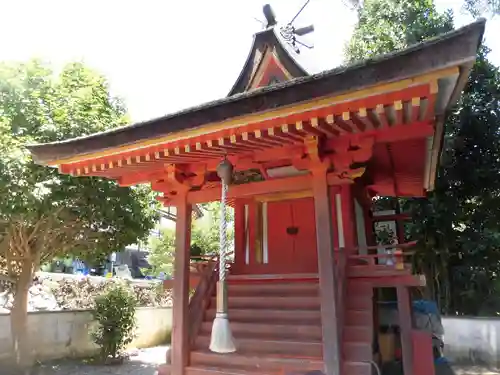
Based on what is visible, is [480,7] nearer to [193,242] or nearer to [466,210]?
[466,210]

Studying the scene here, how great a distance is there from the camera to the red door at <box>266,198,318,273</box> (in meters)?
7.28

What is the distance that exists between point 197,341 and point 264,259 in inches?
87.3

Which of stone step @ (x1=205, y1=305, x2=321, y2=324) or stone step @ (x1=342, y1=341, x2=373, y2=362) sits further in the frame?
stone step @ (x1=205, y1=305, x2=321, y2=324)

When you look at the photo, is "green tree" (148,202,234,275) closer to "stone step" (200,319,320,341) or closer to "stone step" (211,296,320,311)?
"stone step" (211,296,320,311)

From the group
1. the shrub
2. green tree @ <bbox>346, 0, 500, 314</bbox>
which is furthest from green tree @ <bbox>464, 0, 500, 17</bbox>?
the shrub

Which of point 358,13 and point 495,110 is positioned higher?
point 358,13

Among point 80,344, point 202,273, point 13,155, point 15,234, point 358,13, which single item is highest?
point 358,13

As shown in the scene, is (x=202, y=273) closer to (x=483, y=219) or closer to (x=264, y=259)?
(x=264, y=259)

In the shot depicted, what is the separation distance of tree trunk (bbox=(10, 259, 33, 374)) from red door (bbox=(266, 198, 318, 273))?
5685mm

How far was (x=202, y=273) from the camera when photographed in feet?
22.5

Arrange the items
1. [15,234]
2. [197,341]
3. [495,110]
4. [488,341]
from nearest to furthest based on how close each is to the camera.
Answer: [197,341] → [15,234] → [488,341] → [495,110]

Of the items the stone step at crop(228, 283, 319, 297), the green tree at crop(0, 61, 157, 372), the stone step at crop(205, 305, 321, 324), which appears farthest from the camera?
the green tree at crop(0, 61, 157, 372)

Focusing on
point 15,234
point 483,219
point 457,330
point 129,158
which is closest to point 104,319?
point 15,234

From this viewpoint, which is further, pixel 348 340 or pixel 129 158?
pixel 129 158
